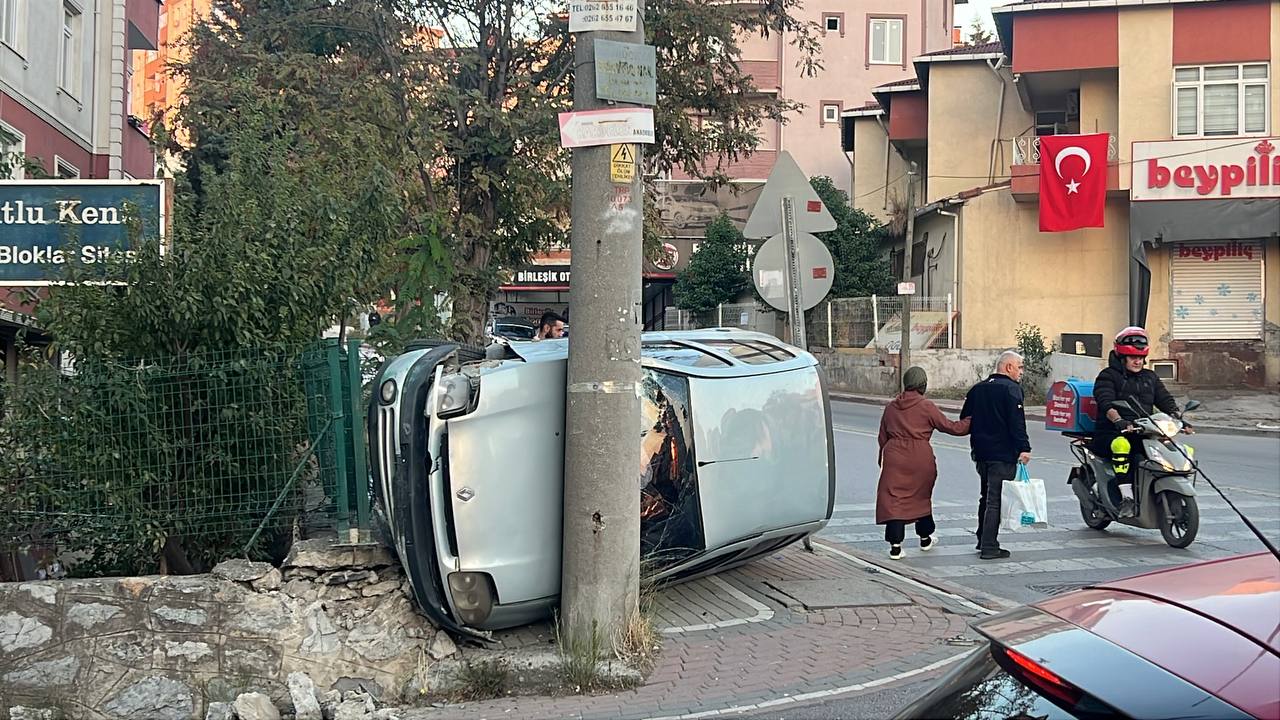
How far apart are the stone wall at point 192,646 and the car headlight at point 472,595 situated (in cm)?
26

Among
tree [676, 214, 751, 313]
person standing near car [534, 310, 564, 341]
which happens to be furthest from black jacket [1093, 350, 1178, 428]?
tree [676, 214, 751, 313]

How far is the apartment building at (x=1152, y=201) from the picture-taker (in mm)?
27312

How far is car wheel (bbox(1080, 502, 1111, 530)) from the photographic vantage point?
10164 mm

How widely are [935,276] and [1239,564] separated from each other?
32.1 meters

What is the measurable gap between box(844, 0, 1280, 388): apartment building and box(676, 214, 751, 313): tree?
10.5m

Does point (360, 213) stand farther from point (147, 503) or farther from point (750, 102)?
point (750, 102)

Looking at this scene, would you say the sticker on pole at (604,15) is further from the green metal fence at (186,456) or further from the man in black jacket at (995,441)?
the man in black jacket at (995,441)

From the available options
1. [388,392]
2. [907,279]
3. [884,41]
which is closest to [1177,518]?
[388,392]

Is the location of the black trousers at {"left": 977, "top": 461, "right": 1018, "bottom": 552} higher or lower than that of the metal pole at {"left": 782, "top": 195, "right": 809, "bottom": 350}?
lower

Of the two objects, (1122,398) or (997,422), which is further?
(1122,398)

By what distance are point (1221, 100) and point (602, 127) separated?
26531mm

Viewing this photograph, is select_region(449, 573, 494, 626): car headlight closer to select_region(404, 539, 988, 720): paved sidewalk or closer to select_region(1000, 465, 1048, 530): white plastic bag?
select_region(404, 539, 988, 720): paved sidewalk

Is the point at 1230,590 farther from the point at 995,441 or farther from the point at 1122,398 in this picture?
the point at 1122,398

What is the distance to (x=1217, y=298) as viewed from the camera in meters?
28.0
